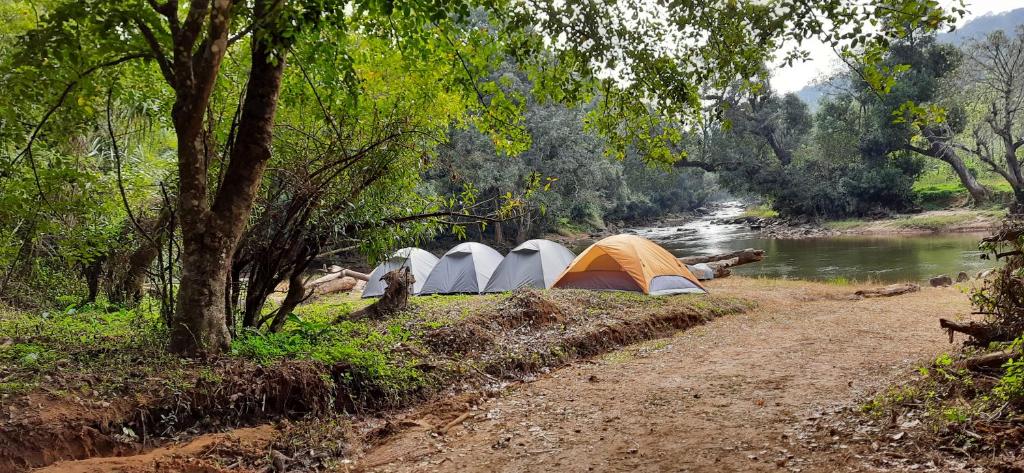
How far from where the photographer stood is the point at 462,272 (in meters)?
14.8

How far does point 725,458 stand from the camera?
3785 mm

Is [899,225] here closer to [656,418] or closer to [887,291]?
[887,291]

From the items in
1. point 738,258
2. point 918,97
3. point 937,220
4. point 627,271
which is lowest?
point 937,220

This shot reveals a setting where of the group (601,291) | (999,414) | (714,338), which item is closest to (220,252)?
(999,414)

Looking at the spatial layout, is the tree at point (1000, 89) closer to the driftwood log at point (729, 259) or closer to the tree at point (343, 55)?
the driftwood log at point (729, 259)

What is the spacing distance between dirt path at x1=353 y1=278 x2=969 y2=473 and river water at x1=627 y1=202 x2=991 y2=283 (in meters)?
11.1

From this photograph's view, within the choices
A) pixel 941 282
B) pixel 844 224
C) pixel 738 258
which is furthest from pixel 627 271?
pixel 844 224

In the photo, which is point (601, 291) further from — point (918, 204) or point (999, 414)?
point (918, 204)

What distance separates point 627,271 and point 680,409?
6969mm

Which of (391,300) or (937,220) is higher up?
(391,300)

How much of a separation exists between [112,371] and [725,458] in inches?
187

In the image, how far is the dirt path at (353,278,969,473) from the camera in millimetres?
4008

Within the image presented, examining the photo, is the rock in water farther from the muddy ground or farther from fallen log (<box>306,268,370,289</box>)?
fallen log (<box>306,268,370,289</box>)

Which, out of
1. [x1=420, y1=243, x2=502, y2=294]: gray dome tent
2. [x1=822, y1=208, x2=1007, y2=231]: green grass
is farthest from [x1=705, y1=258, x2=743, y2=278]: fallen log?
[x1=822, y1=208, x2=1007, y2=231]: green grass
